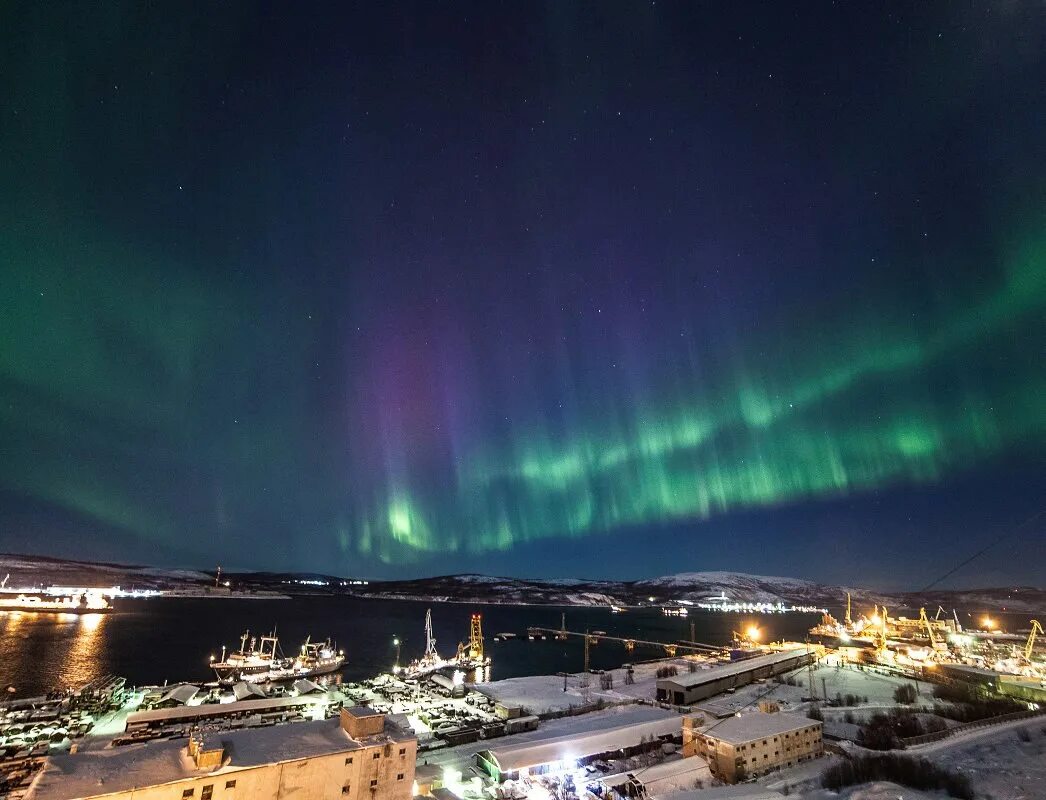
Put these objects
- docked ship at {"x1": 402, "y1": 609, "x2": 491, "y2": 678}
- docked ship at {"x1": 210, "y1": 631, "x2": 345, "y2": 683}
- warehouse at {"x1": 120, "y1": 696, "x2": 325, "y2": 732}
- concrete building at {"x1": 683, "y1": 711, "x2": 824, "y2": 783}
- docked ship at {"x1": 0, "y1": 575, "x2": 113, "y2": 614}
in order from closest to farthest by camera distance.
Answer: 1. concrete building at {"x1": 683, "y1": 711, "x2": 824, "y2": 783}
2. warehouse at {"x1": 120, "y1": 696, "x2": 325, "y2": 732}
3. docked ship at {"x1": 210, "y1": 631, "x2": 345, "y2": 683}
4. docked ship at {"x1": 402, "y1": 609, "x2": 491, "y2": 678}
5. docked ship at {"x1": 0, "y1": 575, "x2": 113, "y2": 614}

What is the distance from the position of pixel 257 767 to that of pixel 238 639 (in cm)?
8987

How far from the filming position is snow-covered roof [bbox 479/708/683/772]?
26.6 m

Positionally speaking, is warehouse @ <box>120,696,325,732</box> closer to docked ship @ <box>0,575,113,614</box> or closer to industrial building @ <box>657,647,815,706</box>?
industrial building @ <box>657,647,815,706</box>

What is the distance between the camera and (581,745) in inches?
1128

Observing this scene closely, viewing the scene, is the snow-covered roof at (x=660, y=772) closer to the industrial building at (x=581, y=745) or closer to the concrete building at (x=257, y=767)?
the industrial building at (x=581, y=745)

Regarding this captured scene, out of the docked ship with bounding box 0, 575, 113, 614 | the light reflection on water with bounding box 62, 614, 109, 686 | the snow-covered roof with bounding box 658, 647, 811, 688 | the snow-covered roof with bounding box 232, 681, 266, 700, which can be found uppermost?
the docked ship with bounding box 0, 575, 113, 614

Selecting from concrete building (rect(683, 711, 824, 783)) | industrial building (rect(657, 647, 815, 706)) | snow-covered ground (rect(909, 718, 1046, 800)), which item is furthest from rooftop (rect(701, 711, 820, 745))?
industrial building (rect(657, 647, 815, 706))

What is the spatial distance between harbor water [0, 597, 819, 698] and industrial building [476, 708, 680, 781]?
4063 centimetres

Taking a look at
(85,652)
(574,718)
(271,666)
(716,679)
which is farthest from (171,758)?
(85,652)

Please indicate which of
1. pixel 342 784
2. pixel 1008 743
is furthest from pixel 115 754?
pixel 1008 743

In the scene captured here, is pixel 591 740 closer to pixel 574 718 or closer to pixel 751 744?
pixel 751 744

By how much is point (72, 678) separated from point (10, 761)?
3802cm

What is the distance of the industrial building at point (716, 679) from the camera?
42719 mm

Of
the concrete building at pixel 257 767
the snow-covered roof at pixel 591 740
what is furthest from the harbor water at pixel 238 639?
the concrete building at pixel 257 767
